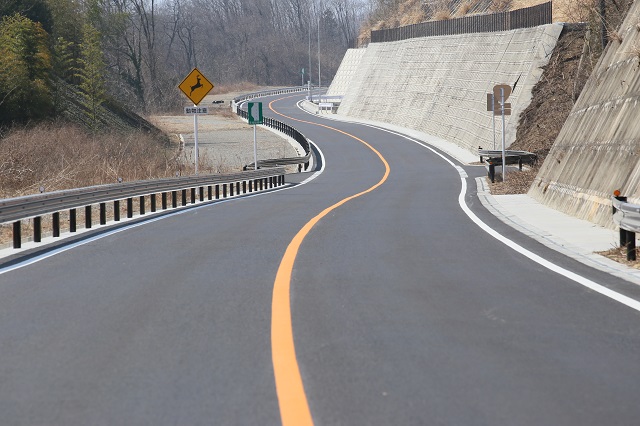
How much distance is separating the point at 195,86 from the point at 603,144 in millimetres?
16853

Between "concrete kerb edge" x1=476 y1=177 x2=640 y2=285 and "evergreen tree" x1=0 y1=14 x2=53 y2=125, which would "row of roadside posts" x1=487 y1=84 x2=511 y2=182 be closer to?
"concrete kerb edge" x1=476 y1=177 x2=640 y2=285

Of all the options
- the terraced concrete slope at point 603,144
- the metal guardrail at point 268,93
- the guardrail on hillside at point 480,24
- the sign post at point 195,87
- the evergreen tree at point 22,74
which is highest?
the guardrail on hillside at point 480,24

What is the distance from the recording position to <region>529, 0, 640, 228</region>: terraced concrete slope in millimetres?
16078

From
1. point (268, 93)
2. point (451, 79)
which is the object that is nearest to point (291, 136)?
point (451, 79)

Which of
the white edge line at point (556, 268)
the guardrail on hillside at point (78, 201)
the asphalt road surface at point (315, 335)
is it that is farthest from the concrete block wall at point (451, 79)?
the asphalt road surface at point (315, 335)

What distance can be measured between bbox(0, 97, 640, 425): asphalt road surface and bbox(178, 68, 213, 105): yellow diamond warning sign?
56.5ft

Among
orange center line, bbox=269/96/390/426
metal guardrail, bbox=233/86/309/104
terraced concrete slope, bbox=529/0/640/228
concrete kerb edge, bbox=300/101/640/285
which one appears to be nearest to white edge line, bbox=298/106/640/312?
concrete kerb edge, bbox=300/101/640/285

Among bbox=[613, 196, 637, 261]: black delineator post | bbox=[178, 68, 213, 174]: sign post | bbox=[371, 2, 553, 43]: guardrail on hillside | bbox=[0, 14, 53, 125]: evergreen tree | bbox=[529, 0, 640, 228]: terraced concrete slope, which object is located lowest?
bbox=[613, 196, 637, 261]: black delineator post

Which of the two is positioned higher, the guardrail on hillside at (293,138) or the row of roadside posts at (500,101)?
the row of roadside posts at (500,101)

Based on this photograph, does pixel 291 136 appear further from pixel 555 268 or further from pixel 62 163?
pixel 555 268

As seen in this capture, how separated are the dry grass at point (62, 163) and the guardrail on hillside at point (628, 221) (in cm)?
1497

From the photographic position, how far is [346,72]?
4555 inches

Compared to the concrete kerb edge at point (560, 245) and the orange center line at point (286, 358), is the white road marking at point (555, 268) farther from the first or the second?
the orange center line at point (286, 358)

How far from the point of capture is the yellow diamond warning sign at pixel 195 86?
3102 cm
